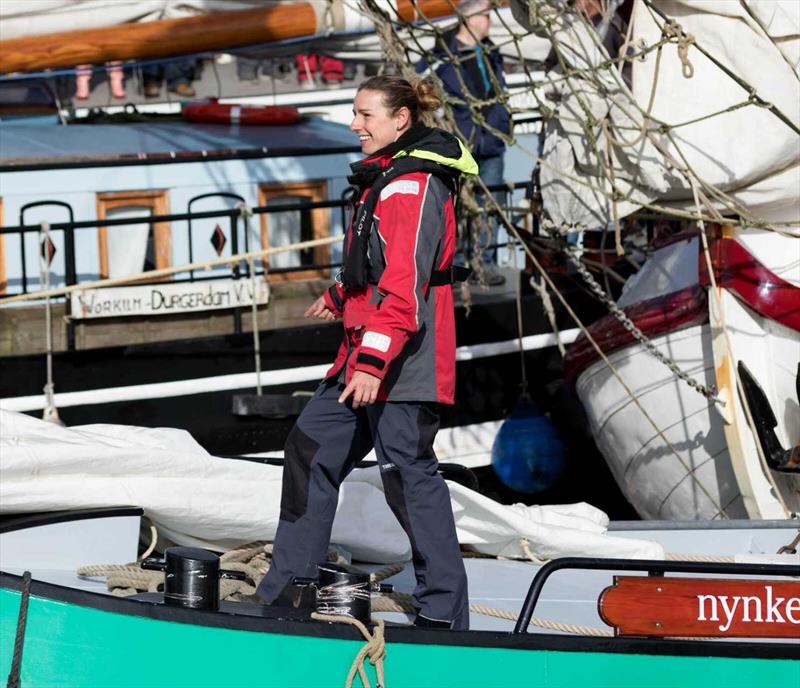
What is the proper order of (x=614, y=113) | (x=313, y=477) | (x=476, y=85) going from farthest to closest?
(x=476, y=85), (x=614, y=113), (x=313, y=477)

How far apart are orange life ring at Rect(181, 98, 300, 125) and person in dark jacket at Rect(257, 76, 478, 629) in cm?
537

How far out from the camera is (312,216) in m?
8.97

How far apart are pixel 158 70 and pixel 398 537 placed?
19.4 ft

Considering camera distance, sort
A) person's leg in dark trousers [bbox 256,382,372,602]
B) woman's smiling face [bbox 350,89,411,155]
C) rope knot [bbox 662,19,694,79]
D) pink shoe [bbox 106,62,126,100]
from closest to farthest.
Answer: woman's smiling face [bbox 350,89,411,155] → person's leg in dark trousers [bbox 256,382,372,602] → rope knot [bbox 662,19,694,79] → pink shoe [bbox 106,62,126,100]

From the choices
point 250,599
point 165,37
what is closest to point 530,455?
point 165,37

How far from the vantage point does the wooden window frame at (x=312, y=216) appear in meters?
8.84

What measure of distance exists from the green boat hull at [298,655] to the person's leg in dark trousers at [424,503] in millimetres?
305

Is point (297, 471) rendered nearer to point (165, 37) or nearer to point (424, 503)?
point (424, 503)

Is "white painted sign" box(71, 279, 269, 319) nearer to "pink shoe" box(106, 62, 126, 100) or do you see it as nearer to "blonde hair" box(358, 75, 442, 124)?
"pink shoe" box(106, 62, 126, 100)

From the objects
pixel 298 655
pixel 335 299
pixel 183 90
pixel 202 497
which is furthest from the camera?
pixel 183 90

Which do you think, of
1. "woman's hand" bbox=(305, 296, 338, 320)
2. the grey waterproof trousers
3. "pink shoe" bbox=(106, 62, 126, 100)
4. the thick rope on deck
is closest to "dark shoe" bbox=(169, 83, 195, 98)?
"pink shoe" bbox=(106, 62, 126, 100)

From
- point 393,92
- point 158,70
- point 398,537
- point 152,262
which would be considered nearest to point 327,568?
point 398,537

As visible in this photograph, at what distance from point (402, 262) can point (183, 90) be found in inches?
263

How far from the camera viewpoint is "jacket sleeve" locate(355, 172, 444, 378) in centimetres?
405
